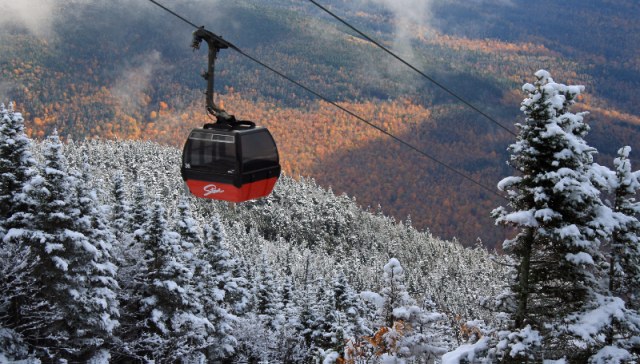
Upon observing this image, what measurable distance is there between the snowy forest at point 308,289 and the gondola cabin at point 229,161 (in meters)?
4.52

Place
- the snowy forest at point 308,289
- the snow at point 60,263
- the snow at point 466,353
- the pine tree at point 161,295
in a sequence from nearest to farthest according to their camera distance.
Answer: the snow at point 466,353 < the snowy forest at point 308,289 < the snow at point 60,263 < the pine tree at point 161,295

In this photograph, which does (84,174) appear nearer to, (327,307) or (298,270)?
(327,307)

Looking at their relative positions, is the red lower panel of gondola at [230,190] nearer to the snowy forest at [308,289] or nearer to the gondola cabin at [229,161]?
A: the gondola cabin at [229,161]

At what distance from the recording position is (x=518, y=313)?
16438 millimetres

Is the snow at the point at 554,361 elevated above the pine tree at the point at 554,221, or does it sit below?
below

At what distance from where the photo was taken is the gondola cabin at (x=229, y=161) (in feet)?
52.9

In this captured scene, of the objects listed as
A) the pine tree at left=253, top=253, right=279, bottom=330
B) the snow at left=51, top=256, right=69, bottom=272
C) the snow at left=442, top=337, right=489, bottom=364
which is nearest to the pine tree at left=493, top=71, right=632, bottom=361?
the snow at left=442, top=337, right=489, bottom=364

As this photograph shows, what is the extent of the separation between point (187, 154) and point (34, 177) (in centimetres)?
923

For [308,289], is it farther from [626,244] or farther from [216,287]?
[626,244]

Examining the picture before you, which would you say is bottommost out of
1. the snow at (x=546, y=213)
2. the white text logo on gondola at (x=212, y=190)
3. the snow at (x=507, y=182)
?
the white text logo on gondola at (x=212, y=190)

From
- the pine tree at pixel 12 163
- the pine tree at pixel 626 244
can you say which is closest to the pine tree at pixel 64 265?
the pine tree at pixel 12 163

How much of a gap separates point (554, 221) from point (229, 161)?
8.49 metres

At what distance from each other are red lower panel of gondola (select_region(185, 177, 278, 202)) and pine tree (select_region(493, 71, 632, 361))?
6233mm

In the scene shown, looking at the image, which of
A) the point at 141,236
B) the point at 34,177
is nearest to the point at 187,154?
the point at 34,177
